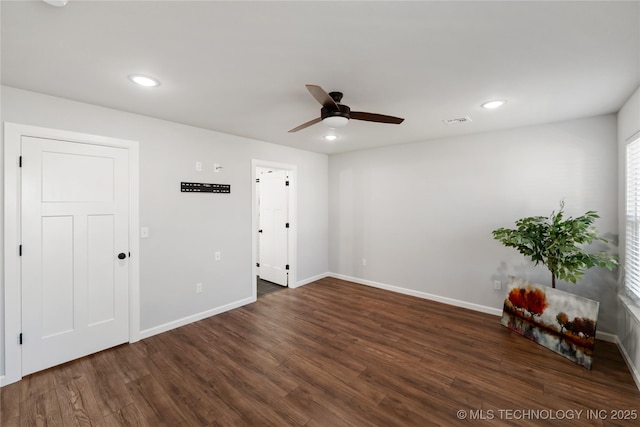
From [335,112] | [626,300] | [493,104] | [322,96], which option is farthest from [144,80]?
[626,300]

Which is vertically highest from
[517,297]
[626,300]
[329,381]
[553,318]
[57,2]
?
[57,2]

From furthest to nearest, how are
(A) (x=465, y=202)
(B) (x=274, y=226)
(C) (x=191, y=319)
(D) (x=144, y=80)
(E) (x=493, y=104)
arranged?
1. (B) (x=274, y=226)
2. (A) (x=465, y=202)
3. (C) (x=191, y=319)
4. (E) (x=493, y=104)
5. (D) (x=144, y=80)

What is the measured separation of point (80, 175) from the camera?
2574 millimetres

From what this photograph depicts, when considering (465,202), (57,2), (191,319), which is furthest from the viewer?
(465,202)

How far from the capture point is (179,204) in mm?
3258

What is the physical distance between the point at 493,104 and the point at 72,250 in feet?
14.4

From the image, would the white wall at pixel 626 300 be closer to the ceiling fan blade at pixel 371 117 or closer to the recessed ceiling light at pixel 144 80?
the ceiling fan blade at pixel 371 117

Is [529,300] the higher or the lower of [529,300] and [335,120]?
the lower

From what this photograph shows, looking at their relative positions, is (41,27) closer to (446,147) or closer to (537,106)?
(537,106)

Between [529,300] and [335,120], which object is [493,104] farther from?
[529,300]

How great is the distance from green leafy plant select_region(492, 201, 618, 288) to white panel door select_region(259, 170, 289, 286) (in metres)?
3.35

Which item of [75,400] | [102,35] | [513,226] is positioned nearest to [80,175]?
[102,35]

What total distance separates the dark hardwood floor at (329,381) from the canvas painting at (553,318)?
13 centimetres

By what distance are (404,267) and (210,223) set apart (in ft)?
10.3
